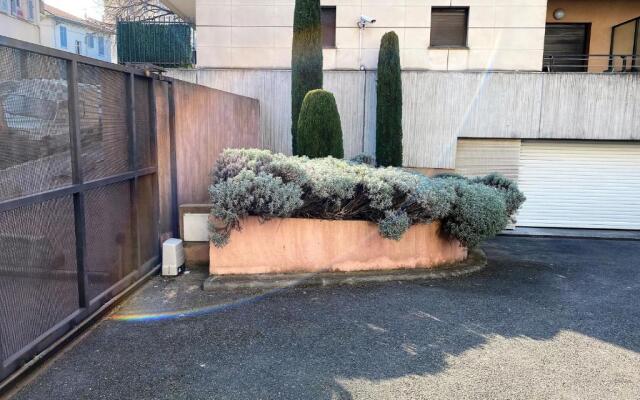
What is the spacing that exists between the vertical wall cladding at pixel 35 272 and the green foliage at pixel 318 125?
4.87m

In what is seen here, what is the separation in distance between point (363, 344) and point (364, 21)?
7.92m

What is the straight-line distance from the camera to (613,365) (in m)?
3.86

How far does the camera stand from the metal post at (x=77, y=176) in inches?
157

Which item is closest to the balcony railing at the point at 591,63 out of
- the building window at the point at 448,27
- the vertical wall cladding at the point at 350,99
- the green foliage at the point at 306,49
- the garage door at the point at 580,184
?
the garage door at the point at 580,184

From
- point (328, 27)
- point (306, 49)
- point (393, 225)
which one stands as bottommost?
point (393, 225)

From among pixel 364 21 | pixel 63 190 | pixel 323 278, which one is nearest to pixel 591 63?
pixel 364 21

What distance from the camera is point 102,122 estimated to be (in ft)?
15.1

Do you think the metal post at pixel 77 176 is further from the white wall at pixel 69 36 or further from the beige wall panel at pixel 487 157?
the white wall at pixel 69 36

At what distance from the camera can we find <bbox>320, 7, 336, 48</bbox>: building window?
1045cm

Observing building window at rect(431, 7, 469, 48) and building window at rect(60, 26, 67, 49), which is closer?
building window at rect(431, 7, 469, 48)

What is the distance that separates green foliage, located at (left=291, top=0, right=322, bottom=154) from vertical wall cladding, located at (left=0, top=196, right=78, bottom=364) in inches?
247

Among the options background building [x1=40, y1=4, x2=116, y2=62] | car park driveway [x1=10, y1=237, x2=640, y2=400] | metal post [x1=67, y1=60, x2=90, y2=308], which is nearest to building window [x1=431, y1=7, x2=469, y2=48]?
car park driveway [x1=10, y1=237, x2=640, y2=400]

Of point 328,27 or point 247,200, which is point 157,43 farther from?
point 247,200

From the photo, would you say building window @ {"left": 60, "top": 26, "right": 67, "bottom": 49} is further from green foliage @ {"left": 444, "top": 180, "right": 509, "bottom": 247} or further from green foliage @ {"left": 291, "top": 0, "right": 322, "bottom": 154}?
green foliage @ {"left": 444, "top": 180, "right": 509, "bottom": 247}
